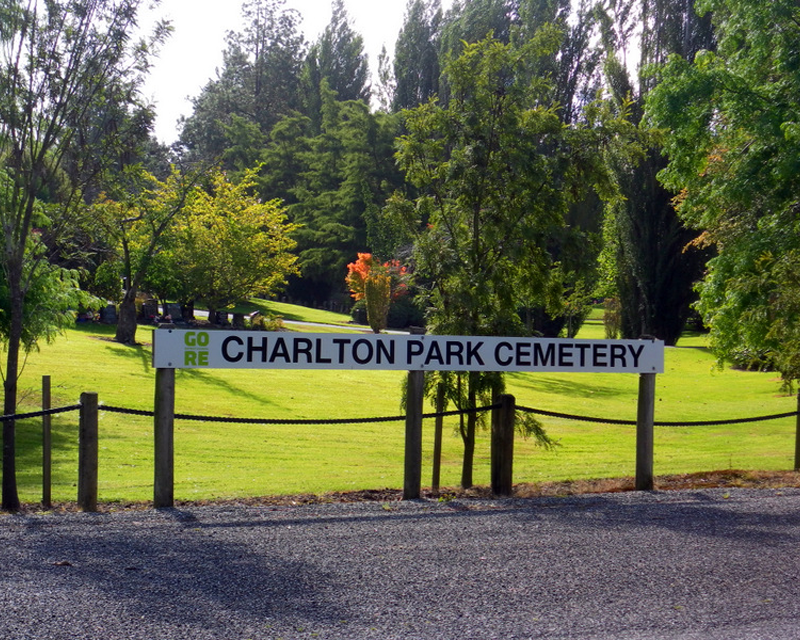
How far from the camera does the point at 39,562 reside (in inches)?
211

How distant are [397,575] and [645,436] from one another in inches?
191

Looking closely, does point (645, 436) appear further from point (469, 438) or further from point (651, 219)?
point (651, 219)

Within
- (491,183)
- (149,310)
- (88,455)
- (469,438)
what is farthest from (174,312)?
(88,455)

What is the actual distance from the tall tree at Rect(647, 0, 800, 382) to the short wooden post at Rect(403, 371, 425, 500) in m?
5.36

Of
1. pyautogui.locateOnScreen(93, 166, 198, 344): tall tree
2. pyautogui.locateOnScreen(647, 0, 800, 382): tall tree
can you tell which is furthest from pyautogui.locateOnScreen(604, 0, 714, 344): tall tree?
pyautogui.locateOnScreen(647, 0, 800, 382): tall tree

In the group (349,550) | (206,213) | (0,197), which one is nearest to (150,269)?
(206,213)

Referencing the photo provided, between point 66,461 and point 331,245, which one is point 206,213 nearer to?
point 331,245

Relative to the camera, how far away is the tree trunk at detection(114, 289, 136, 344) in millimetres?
29047

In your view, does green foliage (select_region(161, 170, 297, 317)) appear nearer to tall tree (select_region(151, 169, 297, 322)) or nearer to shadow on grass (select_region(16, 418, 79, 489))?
tall tree (select_region(151, 169, 297, 322))

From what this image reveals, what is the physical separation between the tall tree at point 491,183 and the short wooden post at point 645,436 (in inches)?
70.0

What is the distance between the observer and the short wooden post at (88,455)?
7.59m

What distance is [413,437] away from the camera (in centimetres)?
865

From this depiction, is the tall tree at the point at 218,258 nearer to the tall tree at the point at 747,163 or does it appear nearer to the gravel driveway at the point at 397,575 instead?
the tall tree at the point at 747,163

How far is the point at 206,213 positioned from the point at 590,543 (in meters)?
34.9
